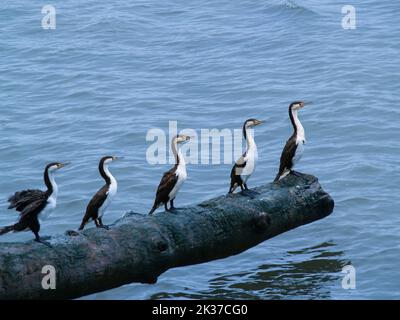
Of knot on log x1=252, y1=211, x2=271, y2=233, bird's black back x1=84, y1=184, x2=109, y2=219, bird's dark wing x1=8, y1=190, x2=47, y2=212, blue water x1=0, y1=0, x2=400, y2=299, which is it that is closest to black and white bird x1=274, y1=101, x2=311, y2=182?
knot on log x1=252, y1=211, x2=271, y2=233

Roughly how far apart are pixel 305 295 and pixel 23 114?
11901mm

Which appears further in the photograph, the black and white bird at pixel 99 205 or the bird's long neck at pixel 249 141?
the bird's long neck at pixel 249 141

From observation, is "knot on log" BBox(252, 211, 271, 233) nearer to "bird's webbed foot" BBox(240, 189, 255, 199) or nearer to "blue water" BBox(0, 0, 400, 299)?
"bird's webbed foot" BBox(240, 189, 255, 199)

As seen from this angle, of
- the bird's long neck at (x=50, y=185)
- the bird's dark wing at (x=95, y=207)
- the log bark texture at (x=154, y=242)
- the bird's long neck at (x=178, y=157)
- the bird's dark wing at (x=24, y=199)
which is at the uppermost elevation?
the bird's long neck at (x=178, y=157)

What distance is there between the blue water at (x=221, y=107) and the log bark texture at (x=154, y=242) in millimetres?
1194

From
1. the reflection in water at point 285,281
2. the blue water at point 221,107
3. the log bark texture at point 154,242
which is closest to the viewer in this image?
the log bark texture at point 154,242

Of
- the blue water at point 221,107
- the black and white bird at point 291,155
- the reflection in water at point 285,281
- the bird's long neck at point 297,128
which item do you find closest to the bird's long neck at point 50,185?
A: the blue water at point 221,107

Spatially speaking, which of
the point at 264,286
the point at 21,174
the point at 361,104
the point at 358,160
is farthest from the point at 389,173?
the point at 21,174

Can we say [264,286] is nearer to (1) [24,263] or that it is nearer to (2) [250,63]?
(1) [24,263]

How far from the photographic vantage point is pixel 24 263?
13414 mm

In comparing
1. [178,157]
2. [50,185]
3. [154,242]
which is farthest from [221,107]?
[154,242]

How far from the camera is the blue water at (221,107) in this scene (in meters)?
17.1

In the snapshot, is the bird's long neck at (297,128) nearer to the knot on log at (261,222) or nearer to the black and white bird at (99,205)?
the knot on log at (261,222)
